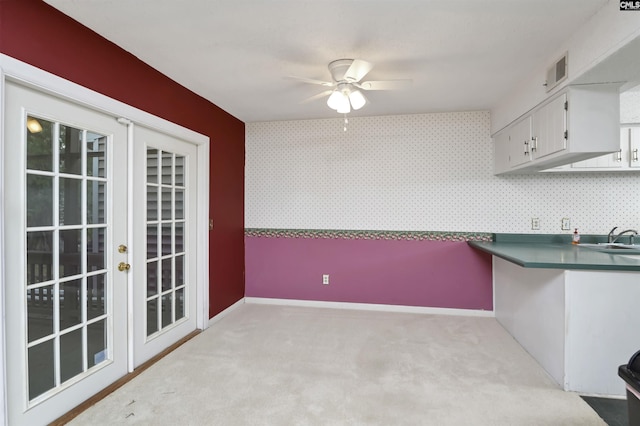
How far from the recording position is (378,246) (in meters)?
4.13

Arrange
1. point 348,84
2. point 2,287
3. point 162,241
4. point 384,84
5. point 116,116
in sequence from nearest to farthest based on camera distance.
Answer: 1. point 2,287
2. point 116,116
3. point 384,84
4. point 348,84
5. point 162,241

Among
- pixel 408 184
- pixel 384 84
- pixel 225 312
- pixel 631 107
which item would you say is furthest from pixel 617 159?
pixel 225 312

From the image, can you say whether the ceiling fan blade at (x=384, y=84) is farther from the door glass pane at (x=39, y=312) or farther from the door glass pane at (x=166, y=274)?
the door glass pane at (x=39, y=312)

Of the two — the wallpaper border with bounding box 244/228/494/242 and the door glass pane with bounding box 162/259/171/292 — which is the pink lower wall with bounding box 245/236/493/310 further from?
the door glass pane with bounding box 162/259/171/292

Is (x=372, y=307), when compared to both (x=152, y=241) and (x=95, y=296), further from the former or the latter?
(x=95, y=296)

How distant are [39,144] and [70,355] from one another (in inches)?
51.3

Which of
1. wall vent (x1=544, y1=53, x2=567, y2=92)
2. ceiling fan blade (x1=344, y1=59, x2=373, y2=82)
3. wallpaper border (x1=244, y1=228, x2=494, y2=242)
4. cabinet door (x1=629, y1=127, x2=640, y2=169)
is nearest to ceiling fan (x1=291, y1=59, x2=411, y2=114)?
ceiling fan blade (x1=344, y1=59, x2=373, y2=82)

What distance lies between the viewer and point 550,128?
101 inches

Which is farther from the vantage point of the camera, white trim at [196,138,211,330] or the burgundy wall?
white trim at [196,138,211,330]

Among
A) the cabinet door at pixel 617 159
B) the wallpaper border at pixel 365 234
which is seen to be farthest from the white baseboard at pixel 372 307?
the cabinet door at pixel 617 159

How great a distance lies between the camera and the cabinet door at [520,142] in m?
2.99

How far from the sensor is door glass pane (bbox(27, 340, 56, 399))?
187cm

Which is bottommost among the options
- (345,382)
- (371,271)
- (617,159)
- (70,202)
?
(345,382)

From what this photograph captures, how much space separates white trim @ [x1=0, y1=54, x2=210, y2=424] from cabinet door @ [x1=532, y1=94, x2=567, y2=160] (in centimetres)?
307
